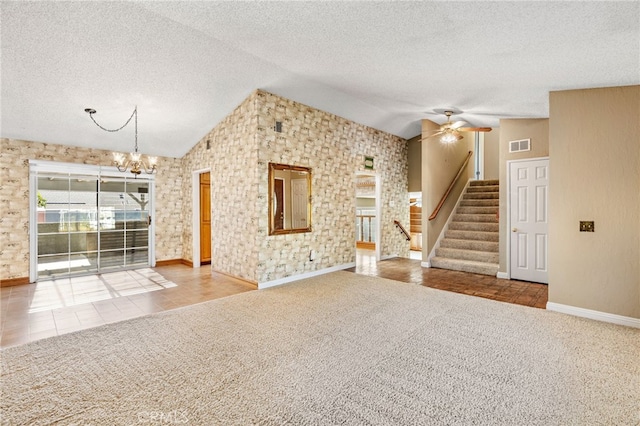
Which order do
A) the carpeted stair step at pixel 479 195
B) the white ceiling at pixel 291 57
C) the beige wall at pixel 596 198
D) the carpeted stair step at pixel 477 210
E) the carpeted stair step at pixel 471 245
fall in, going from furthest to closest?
the carpeted stair step at pixel 479 195
the carpeted stair step at pixel 477 210
the carpeted stair step at pixel 471 245
the beige wall at pixel 596 198
the white ceiling at pixel 291 57

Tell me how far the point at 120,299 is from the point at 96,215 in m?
2.58

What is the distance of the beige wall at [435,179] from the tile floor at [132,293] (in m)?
0.91

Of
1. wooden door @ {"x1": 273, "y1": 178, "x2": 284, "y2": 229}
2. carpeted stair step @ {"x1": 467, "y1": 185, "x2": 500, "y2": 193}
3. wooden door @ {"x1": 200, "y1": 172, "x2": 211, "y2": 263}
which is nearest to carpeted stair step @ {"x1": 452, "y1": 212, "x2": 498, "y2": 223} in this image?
carpeted stair step @ {"x1": 467, "y1": 185, "x2": 500, "y2": 193}

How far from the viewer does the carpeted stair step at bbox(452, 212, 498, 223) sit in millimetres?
7184

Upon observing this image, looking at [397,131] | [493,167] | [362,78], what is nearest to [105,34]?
[362,78]

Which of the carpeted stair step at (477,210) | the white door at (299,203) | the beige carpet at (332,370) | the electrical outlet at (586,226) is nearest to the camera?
the beige carpet at (332,370)

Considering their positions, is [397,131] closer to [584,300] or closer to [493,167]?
[493,167]

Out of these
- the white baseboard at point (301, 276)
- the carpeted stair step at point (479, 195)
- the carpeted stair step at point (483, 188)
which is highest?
the carpeted stair step at point (483, 188)

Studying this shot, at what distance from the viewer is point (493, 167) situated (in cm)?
945

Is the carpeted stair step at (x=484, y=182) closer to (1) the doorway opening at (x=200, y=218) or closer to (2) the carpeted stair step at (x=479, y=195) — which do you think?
(2) the carpeted stair step at (x=479, y=195)

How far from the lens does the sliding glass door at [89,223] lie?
565cm

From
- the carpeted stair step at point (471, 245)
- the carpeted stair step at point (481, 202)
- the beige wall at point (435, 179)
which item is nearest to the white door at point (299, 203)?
the beige wall at point (435, 179)

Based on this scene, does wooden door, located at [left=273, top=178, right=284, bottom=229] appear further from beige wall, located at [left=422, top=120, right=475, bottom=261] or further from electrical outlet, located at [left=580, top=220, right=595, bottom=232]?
electrical outlet, located at [left=580, top=220, right=595, bottom=232]

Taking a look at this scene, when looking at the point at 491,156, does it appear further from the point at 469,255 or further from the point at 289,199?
the point at 289,199
